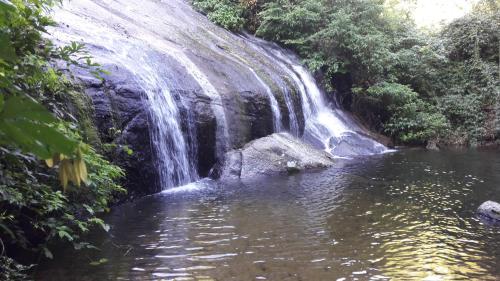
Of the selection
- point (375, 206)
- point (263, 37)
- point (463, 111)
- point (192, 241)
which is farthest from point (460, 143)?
point (192, 241)

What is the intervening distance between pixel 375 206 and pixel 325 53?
1035 cm

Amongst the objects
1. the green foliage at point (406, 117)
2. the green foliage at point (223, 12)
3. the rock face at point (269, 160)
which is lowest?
the rock face at point (269, 160)

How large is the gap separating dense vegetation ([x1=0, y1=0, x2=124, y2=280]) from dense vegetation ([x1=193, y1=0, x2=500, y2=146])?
1137cm

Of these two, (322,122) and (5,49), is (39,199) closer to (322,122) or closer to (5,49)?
(5,49)

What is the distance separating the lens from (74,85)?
7590 millimetres

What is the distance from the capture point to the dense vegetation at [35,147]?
97cm

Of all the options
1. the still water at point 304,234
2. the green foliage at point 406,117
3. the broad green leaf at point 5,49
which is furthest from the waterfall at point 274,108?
the broad green leaf at point 5,49

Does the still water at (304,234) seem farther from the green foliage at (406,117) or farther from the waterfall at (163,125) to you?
the green foliage at (406,117)

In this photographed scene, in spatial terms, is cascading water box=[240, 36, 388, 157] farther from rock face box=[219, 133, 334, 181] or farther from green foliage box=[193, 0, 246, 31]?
rock face box=[219, 133, 334, 181]

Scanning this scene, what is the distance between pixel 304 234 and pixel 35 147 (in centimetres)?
539

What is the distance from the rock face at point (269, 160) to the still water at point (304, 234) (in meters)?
0.89

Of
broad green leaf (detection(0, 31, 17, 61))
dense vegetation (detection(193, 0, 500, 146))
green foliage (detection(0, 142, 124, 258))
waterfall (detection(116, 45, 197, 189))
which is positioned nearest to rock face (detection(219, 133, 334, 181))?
waterfall (detection(116, 45, 197, 189))

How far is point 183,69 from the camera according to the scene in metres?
11.0

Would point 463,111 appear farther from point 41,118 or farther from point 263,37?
point 41,118
